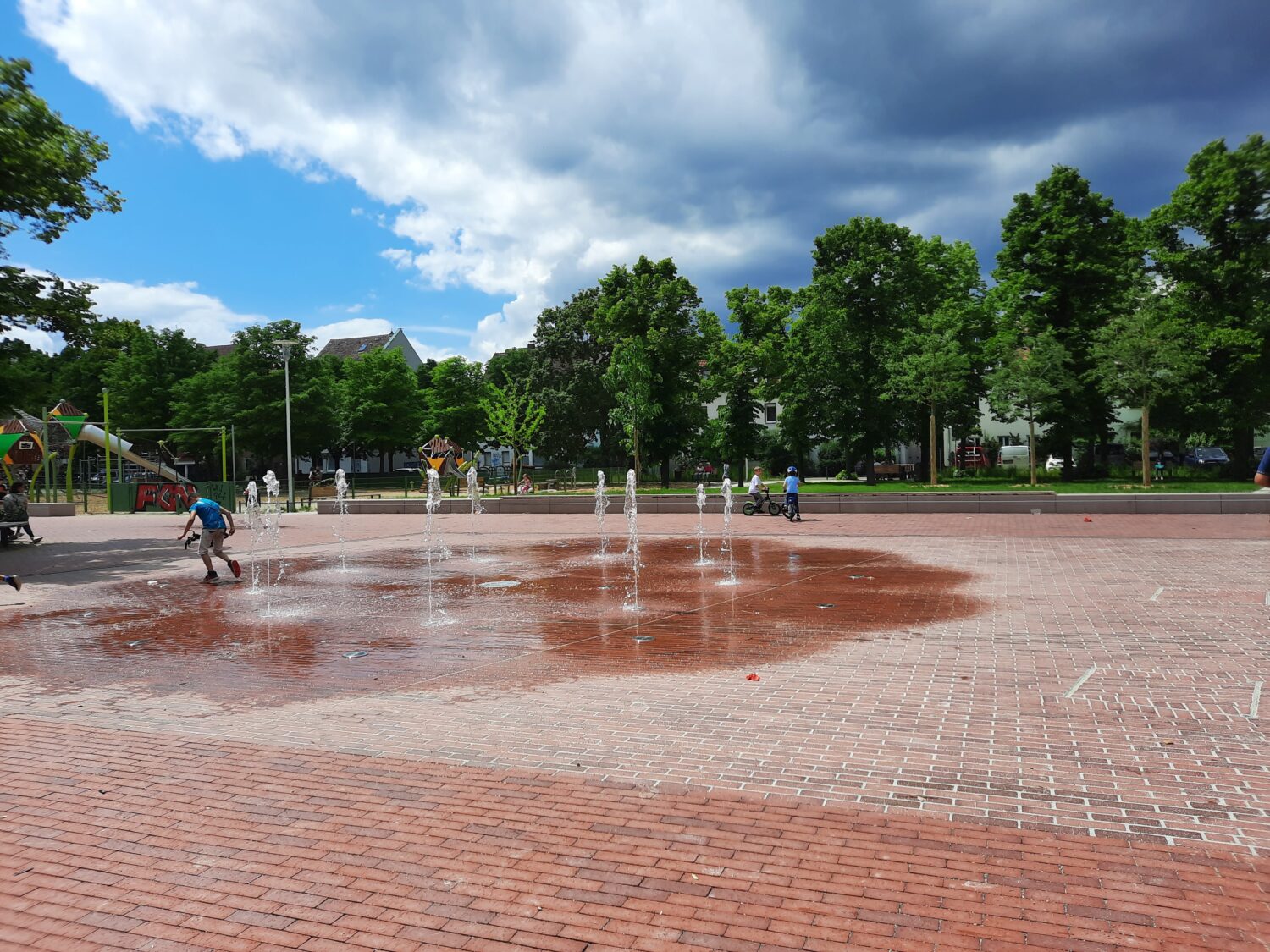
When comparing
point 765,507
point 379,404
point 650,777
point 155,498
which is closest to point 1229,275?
point 765,507

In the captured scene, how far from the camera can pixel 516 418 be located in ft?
184

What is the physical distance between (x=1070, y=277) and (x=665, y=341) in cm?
1921

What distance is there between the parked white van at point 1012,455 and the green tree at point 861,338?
60.9 ft

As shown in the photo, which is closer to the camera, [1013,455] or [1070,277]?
[1070,277]

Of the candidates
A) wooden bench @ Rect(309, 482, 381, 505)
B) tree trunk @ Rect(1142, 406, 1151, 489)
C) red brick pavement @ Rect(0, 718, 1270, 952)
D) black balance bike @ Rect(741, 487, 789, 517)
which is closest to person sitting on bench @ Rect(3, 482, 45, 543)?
wooden bench @ Rect(309, 482, 381, 505)

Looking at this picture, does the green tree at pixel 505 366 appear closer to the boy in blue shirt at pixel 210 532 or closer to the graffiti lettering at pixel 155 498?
the graffiti lettering at pixel 155 498

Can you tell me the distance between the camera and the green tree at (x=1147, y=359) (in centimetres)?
3161

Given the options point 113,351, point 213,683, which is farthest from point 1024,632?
point 113,351

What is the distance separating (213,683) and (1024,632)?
779 cm

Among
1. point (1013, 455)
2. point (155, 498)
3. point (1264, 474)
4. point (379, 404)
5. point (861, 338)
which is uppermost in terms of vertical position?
point (861, 338)

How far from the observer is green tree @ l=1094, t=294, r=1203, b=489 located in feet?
104

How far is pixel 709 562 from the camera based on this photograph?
15.6m

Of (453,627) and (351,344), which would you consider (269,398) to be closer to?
(351,344)

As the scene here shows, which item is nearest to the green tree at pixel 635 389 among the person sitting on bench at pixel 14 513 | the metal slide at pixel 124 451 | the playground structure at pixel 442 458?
the playground structure at pixel 442 458
